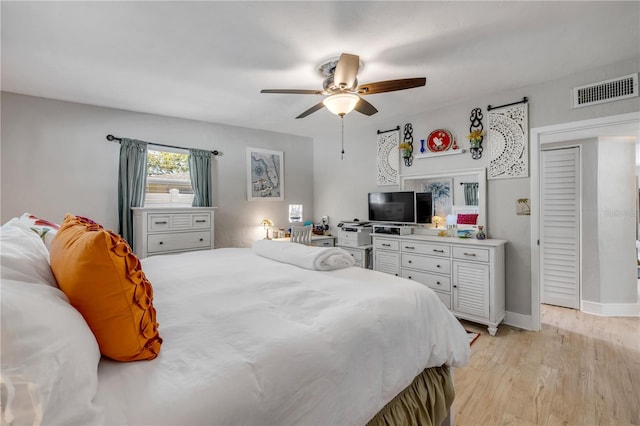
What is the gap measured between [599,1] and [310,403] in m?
2.76

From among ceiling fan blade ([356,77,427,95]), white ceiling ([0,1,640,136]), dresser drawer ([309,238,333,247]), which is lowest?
dresser drawer ([309,238,333,247])

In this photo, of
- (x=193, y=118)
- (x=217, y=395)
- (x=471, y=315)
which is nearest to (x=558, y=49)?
(x=471, y=315)

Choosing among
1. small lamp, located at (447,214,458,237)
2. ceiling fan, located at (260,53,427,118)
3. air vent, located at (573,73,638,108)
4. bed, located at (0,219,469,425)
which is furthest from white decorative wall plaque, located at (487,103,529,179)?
bed, located at (0,219,469,425)

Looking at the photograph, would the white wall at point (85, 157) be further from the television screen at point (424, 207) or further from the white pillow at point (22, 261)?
the white pillow at point (22, 261)

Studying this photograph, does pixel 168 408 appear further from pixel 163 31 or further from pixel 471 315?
pixel 471 315

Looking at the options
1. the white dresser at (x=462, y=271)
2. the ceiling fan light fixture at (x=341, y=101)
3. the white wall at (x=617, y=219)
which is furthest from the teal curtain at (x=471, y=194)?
the ceiling fan light fixture at (x=341, y=101)

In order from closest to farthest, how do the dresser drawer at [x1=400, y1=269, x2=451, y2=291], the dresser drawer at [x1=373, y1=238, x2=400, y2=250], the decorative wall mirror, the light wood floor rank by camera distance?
the light wood floor
the dresser drawer at [x1=400, y1=269, x2=451, y2=291]
the decorative wall mirror
the dresser drawer at [x1=373, y1=238, x2=400, y2=250]

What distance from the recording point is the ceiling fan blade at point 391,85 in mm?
2156

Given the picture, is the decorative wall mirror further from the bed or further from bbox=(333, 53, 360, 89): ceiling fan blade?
the bed

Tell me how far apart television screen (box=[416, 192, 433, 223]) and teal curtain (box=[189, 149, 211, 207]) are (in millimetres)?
2996

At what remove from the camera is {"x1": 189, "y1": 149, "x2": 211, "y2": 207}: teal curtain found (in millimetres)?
4090

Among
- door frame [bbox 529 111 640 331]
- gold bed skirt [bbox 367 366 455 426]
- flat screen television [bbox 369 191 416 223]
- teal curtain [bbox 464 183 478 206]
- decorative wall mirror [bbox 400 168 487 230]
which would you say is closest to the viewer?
gold bed skirt [bbox 367 366 455 426]

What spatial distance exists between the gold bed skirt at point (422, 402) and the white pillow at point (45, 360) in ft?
3.26

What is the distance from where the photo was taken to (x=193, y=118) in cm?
406
